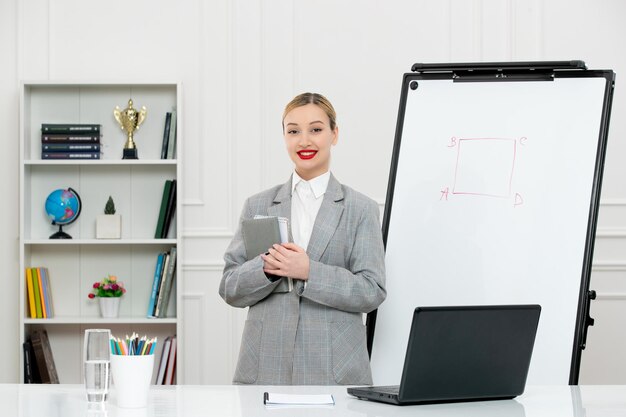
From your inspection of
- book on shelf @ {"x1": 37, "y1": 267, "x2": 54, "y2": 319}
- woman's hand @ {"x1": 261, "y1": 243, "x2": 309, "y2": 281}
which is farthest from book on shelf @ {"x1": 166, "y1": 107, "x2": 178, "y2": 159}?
woman's hand @ {"x1": 261, "y1": 243, "x2": 309, "y2": 281}

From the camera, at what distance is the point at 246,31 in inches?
161

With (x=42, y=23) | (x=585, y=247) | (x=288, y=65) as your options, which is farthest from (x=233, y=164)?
(x=585, y=247)

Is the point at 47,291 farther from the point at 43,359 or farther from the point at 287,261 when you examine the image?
the point at 287,261

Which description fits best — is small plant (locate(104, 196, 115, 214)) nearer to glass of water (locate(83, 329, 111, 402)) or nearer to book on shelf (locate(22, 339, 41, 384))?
book on shelf (locate(22, 339, 41, 384))

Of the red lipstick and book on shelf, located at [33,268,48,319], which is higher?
the red lipstick

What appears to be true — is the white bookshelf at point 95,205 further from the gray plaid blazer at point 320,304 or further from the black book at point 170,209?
the gray plaid blazer at point 320,304

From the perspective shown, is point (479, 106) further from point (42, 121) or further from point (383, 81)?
point (42, 121)

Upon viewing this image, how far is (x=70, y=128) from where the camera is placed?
400 cm

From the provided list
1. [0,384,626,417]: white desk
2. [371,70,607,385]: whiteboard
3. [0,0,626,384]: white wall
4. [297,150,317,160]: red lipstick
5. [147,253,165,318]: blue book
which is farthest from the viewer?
[0,0,626,384]: white wall

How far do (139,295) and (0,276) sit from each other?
0.68 meters

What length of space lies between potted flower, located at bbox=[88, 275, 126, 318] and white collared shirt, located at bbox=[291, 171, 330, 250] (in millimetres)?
1747

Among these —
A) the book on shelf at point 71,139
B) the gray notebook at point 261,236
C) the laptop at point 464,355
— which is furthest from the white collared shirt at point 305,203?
the book on shelf at point 71,139

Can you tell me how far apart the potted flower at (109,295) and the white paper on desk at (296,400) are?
251cm

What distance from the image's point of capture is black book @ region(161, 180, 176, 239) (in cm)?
400
